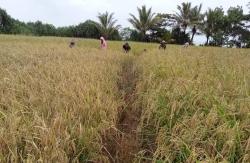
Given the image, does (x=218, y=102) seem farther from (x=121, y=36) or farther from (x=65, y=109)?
(x=121, y=36)

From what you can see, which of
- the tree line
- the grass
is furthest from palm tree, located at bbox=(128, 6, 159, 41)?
the grass

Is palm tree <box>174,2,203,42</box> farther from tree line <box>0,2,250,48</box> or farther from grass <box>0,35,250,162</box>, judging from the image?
grass <box>0,35,250,162</box>

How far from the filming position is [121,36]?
3950cm

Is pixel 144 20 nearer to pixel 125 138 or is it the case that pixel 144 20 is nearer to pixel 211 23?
pixel 211 23

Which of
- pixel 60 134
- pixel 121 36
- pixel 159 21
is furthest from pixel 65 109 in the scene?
pixel 121 36


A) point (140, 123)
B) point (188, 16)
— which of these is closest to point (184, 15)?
point (188, 16)

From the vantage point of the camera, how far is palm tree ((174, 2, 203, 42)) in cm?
3497

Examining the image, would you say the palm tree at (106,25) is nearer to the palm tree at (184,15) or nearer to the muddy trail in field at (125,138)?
the palm tree at (184,15)

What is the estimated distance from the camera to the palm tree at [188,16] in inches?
1377

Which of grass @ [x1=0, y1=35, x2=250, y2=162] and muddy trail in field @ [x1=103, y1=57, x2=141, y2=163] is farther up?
grass @ [x1=0, y1=35, x2=250, y2=162]

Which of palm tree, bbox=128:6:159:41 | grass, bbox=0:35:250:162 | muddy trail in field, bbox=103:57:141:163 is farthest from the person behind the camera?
palm tree, bbox=128:6:159:41

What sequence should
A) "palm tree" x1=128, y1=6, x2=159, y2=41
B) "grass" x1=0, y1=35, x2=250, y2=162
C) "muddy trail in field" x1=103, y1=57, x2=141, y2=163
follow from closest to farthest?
"grass" x1=0, y1=35, x2=250, y2=162 < "muddy trail in field" x1=103, y1=57, x2=141, y2=163 < "palm tree" x1=128, y1=6, x2=159, y2=41

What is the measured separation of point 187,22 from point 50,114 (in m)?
33.0

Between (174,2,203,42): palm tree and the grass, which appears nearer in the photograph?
the grass
